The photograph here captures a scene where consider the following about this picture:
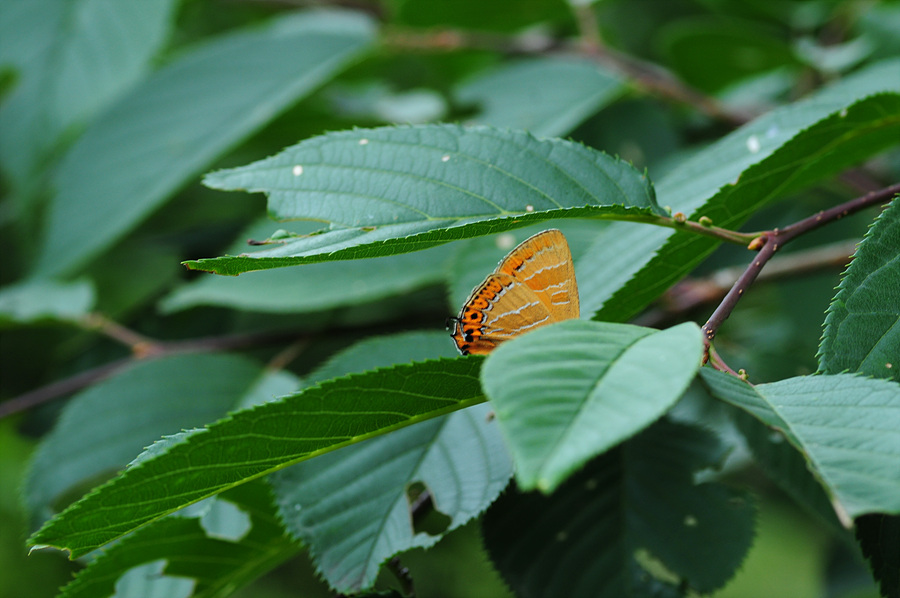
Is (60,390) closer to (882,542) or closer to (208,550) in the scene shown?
(208,550)

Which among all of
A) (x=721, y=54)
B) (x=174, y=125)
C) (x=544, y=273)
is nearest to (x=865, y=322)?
(x=544, y=273)

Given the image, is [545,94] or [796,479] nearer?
[796,479]

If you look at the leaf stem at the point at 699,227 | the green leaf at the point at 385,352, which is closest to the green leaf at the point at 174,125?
the green leaf at the point at 385,352

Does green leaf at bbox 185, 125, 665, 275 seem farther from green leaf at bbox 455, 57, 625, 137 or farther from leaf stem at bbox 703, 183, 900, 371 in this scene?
green leaf at bbox 455, 57, 625, 137

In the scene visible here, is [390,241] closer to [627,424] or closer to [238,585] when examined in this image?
[627,424]

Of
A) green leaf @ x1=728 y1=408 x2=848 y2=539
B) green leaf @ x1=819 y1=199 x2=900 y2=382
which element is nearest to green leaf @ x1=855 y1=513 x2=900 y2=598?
green leaf @ x1=819 y1=199 x2=900 y2=382

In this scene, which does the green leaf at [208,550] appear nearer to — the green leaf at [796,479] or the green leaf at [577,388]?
the green leaf at [577,388]
